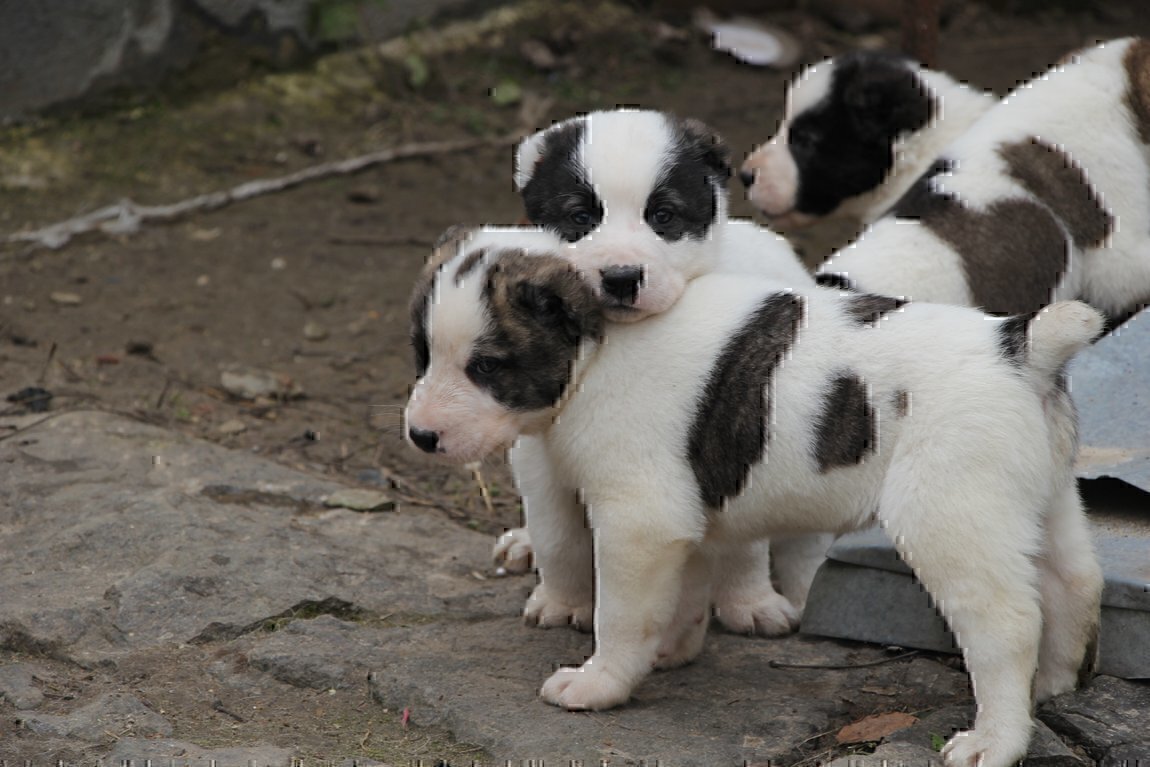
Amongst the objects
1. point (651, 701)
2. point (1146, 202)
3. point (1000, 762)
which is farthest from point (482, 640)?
point (1146, 202)

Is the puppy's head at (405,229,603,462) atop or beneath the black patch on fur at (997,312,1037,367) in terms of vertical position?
beneath

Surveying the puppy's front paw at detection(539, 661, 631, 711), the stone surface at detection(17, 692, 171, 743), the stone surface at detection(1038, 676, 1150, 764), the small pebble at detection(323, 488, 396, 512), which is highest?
the stone surface at detection(1038, 676, 1150, 764)

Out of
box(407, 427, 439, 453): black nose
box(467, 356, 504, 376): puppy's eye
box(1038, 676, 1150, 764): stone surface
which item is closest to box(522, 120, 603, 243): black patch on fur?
box(467, 356, 504, 376): puppy's eye

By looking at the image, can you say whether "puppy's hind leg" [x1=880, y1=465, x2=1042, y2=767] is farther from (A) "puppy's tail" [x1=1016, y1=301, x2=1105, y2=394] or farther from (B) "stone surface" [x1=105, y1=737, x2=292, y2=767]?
(B) "stone surface" [x1=105, y1=737, x2=292, y2=767]

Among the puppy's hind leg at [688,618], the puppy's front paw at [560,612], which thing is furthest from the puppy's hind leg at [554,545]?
the puppy's hind leg at [688,618]

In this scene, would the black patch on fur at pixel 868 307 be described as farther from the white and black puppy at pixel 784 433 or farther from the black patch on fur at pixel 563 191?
the black patch on fur at pixel 563 191

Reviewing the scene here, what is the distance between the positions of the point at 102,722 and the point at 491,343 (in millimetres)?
1417

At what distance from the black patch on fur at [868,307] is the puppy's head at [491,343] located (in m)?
0.68

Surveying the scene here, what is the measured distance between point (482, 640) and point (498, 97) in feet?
20.4

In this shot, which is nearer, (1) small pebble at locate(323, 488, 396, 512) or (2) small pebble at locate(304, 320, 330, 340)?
(1) small pebble at locate(323, 488, 396, 512)

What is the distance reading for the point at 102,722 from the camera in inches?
154

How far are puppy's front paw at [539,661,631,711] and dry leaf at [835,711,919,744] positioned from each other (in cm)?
60

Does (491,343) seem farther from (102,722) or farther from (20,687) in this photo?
(20,687)

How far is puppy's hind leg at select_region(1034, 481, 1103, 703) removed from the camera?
393 cm
